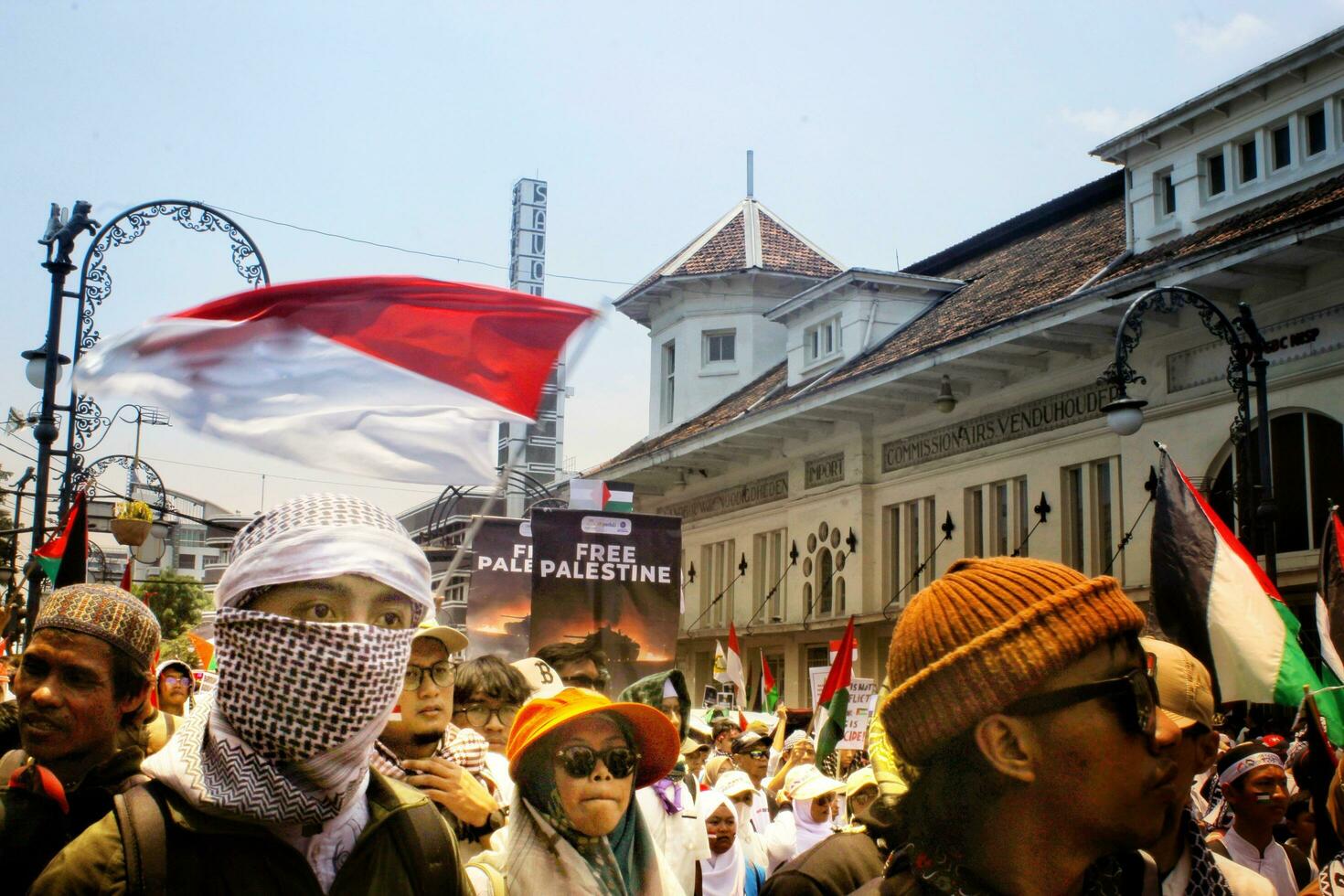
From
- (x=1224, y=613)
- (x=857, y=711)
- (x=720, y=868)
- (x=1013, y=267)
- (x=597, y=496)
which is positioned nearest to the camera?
(x=1224, y=613)

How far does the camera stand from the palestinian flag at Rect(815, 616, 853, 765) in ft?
42.3

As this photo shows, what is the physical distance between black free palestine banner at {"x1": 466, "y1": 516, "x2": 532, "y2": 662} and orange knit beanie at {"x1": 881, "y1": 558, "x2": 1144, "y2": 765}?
821 centimetres

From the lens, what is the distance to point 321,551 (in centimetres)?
257

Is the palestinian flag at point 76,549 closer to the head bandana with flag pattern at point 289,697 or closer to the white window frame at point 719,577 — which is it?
the head bandana with flag pattern at point 289,697

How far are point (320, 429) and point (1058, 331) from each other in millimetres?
17660

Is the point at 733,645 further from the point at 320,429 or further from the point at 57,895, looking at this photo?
the point at 57,895

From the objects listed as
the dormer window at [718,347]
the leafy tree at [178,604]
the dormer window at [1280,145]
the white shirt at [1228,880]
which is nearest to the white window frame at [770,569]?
the dormer window at [718,347]

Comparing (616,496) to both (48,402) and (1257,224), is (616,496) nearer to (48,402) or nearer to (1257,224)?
(48,402)

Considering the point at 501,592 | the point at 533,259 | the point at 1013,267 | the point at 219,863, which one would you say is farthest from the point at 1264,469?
the point at 533,259

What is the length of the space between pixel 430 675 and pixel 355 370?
3.00 feet

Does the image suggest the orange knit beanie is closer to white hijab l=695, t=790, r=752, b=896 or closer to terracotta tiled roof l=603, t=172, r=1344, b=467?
white hijab l=695, t=790, r=752, b=896

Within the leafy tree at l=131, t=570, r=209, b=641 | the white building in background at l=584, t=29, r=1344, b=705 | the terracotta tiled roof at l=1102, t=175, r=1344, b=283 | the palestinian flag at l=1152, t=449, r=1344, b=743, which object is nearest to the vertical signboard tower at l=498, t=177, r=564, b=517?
the leafy tree at l=131, t=570, r=209, b=641

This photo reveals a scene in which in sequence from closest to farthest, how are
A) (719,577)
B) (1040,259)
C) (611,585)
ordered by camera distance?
(611,585), (1040,259), (719,577)

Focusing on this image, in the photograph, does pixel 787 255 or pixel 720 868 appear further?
pixel 787 255
